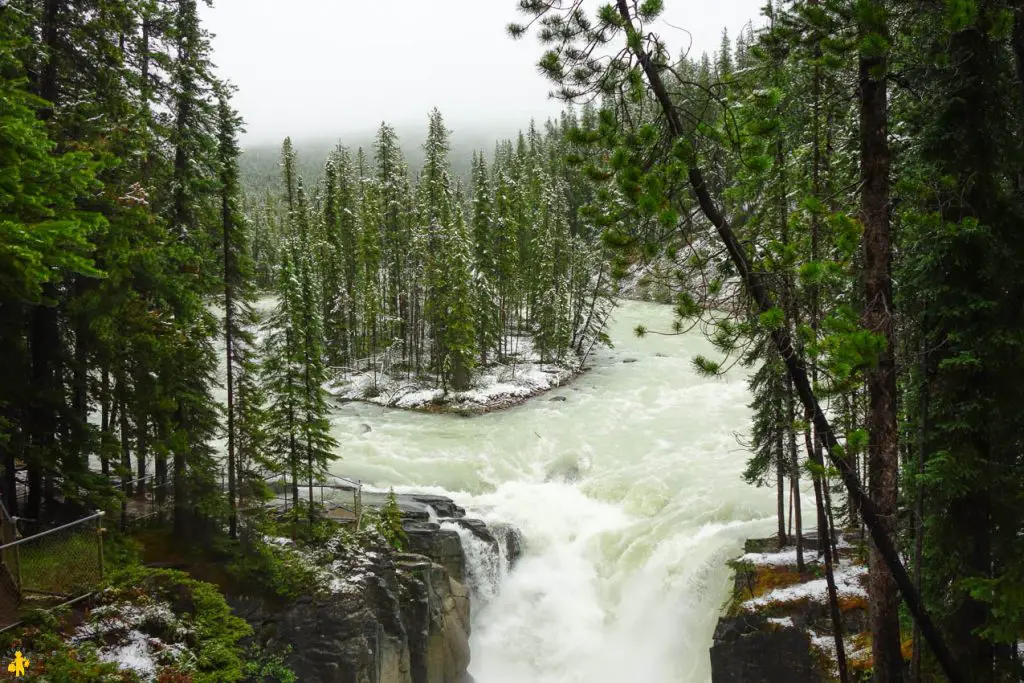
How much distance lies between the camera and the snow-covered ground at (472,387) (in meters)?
40.4

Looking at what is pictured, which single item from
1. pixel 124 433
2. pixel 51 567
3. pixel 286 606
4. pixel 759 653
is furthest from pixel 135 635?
pixel 759 653

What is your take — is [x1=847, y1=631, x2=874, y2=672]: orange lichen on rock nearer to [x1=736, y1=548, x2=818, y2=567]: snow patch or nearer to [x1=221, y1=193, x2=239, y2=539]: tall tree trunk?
[x1=736, y1=548, x2=818, y2=567]: snow patch

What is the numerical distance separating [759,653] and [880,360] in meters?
12.0

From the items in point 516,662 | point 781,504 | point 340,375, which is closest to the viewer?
point 781,504

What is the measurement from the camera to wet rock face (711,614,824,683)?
14727 mm

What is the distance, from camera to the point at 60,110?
521 inches

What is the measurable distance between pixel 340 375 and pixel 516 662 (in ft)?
100

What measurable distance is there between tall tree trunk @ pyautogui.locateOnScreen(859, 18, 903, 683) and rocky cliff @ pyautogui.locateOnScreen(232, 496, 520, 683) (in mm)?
12899

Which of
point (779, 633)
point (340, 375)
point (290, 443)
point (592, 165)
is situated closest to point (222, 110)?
point (290, 443)

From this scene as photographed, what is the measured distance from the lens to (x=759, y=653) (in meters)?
15.4

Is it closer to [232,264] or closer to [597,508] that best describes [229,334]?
[232,264]

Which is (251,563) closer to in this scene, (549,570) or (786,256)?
(549,570)

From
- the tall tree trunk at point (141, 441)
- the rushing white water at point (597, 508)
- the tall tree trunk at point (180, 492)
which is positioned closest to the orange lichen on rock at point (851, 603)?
the rushing white water at point (597, 508)

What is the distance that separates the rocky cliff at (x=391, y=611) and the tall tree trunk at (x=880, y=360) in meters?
12.9
